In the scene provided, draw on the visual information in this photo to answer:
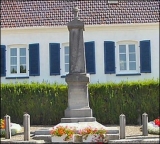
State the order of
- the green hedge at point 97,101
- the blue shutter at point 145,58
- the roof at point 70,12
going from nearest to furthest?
the green hedge at point 97,101 → the blue shutter at point 145,58 → the roof at point 70,12

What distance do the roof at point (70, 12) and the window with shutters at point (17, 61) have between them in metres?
1.23

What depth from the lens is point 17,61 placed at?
21.8 m

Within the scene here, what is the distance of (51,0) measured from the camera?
23000 mm

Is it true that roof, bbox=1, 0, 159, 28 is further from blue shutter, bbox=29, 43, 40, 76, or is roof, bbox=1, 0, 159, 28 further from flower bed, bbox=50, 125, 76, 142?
flower bed, bbox=50, 125, 76, 142

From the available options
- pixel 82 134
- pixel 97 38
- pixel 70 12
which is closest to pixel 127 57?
pixel 97 38

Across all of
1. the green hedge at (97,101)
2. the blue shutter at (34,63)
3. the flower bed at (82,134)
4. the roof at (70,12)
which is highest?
the roof at (70,12)

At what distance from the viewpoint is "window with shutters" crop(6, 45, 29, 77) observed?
856 inches

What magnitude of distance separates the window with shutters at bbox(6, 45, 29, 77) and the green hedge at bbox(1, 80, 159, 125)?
3.05 metres

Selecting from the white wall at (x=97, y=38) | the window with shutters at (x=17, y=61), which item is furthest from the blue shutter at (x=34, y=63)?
the window with shutters at (x=17, y=61)

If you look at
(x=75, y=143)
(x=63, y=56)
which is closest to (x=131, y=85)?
(x=63, y=56)

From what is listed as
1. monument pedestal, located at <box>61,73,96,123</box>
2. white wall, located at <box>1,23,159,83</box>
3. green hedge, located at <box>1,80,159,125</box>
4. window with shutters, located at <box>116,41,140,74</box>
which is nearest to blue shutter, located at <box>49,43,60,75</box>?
white wall, located at <box>1,23,159,83</box>

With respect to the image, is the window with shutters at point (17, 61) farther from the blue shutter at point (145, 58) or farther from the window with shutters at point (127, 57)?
the blue shutter at point (145, 58)

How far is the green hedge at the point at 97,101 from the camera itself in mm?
18250

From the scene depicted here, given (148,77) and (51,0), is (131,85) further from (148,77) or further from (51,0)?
(51,0)
